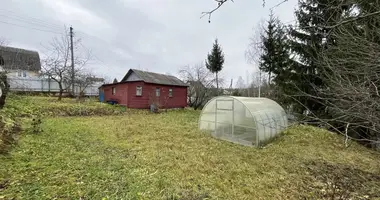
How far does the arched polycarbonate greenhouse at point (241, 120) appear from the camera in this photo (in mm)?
6219

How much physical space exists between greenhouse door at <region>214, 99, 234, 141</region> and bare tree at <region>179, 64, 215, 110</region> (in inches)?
508

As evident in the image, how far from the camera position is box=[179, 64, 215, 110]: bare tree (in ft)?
66.7

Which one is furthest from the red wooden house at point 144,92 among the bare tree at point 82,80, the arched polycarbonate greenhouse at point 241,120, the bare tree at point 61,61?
the arched polycarbonate greenhouse at point 241,120

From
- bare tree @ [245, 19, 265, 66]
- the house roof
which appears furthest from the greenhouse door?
the house roof

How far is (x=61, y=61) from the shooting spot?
56.4ft

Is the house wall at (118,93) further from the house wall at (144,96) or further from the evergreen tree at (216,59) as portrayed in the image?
the evergreen tree at (216,59)

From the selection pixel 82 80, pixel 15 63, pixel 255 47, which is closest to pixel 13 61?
pixel 15 63

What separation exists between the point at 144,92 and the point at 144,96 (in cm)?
35

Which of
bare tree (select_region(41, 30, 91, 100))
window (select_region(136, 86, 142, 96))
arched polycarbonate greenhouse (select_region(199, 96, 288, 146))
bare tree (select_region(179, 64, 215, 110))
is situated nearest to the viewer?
arched polycarbonate greenhouse (select_region(199, 96, 288, 146))

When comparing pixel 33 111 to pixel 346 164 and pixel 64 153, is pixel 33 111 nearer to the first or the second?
pixel 64 153

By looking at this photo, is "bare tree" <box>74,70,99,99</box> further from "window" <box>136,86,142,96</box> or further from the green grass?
the green grass

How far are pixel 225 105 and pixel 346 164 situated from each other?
3847 mm

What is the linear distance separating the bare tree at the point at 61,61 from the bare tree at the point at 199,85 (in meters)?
11.4

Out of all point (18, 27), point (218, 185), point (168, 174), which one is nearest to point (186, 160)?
point (168, 174)
